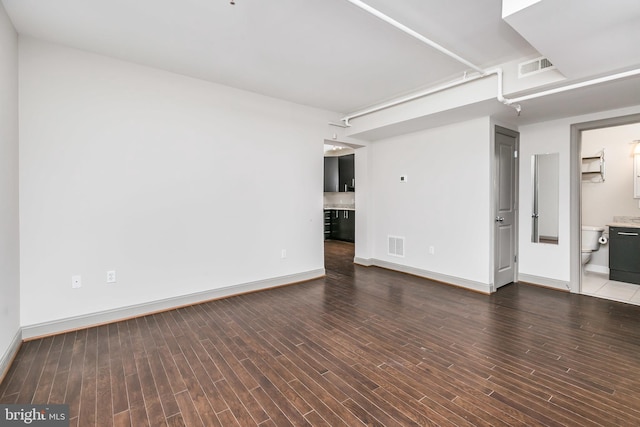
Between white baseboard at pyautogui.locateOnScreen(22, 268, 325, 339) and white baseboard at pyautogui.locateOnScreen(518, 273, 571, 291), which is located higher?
white baseboard at pyautogui.locateOnScreen(22, 268, 325, 339)

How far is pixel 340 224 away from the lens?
334 inches

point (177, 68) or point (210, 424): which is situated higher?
point (177, 68)

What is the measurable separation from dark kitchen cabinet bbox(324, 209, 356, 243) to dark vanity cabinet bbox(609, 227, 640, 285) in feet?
15.9

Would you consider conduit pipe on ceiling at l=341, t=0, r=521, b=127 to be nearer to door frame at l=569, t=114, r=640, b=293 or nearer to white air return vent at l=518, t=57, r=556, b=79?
white air return vent at l=518, t=57, r=556, b=79

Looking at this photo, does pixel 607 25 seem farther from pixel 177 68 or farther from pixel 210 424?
pixel 177 68

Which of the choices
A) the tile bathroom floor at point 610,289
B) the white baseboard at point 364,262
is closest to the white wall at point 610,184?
the tile bathroom floor at point 610,289

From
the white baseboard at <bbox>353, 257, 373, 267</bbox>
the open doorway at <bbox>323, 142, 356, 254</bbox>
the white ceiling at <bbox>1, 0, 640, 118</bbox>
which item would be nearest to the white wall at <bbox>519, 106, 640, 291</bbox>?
the white ceiling at <bbox>1, 0, 640, 118</bbox>

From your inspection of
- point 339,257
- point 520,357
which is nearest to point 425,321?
point 520,357

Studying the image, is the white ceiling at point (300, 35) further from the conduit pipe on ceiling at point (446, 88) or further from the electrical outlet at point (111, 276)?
the electrical outlet at point (111, 276)

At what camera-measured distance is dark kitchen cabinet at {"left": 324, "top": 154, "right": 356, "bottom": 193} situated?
308 inches

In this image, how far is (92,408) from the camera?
5.95 feet

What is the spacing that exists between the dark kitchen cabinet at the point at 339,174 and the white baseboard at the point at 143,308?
3819 mm

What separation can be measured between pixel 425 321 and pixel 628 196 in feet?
14.4

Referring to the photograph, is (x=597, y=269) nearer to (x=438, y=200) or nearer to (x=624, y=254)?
(x=624, y=254)
